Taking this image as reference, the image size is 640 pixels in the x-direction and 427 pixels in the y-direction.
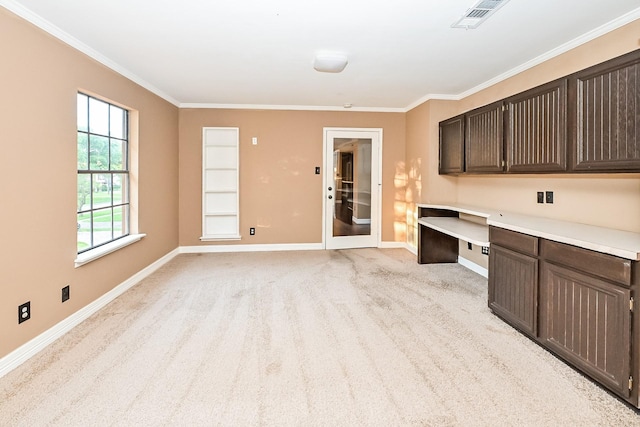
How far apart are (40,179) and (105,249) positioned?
105cm

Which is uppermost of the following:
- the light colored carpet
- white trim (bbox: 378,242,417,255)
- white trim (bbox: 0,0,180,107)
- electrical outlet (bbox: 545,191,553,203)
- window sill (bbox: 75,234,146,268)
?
white trim (bbox: 0,0,180,107)

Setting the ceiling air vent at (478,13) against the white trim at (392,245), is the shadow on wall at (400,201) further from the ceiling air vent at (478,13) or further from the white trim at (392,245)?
the ceiling air vent at (478,13)

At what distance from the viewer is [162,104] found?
5016 mm

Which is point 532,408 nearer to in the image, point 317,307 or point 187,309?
point 317,307

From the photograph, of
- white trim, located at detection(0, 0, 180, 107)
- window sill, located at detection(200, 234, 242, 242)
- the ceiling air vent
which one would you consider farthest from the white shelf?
white trim, located at detection(0, 0, 180, 107)

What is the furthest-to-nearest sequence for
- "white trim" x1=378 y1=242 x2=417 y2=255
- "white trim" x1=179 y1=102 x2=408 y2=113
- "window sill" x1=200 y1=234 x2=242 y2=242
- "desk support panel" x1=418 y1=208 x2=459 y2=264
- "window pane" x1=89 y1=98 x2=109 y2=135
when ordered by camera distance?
"white trim" x1=378 y1=242 x2=417 y2=255 < "window sill" x1=200 y1=234 x2=242 y2=242 < "white trim" x1=179 y1=102 x2=408 y2=113 < "desk support panel" x1=418 y1=208 x2=459 y2=264 < "window pane" x1=89 y1=98 x2=109 y2=135

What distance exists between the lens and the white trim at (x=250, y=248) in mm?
5875

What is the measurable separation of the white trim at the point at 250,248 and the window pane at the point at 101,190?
7.21 ft

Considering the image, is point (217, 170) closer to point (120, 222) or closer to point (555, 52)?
point (120, 222)

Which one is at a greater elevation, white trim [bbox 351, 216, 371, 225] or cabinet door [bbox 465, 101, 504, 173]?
cabinet door [bbox 465, 101, 504, 173]

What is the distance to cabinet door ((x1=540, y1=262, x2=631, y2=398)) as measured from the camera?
1.93 metres

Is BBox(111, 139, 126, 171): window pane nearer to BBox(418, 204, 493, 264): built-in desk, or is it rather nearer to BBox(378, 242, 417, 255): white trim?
BBox(418, 204, 493, 264): built-in desk

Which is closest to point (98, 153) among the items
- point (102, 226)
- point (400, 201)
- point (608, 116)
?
point (102, 226)

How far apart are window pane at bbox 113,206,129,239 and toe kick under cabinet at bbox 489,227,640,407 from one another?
A: 3.83m
